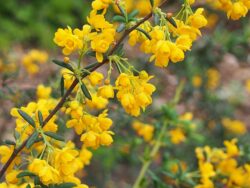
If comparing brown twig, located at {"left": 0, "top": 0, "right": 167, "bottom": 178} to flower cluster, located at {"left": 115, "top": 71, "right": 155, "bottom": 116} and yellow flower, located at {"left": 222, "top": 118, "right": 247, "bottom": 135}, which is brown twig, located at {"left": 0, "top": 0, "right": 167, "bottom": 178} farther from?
yellow flower, located at {"left": 222, "top": 118, "right": 247, "bottom": 135}

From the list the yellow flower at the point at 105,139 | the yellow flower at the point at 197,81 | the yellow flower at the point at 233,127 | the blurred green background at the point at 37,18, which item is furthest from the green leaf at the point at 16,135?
the blurred green background at the point at 37,18

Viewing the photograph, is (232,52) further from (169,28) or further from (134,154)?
(169,28)

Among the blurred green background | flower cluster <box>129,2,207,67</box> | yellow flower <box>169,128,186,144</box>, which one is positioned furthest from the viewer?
the blurred green background

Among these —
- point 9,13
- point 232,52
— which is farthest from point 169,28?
point 9,13

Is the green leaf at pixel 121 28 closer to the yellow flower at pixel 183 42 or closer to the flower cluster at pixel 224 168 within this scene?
the yellow flower at pixel 183 42

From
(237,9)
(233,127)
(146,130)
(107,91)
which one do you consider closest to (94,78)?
(107,91)

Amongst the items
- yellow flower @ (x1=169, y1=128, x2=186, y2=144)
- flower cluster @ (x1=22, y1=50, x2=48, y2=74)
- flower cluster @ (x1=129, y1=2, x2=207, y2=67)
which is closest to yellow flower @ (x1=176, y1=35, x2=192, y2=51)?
flower cluster @ (x1=129, y1=2, x2=207, y2=67)

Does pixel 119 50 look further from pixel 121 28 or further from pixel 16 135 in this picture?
pixel 16 135

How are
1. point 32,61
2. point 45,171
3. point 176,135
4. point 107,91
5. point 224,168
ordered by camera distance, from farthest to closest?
point 32,61
point 176,135
point 224,168
point 107,91
point 45,171
